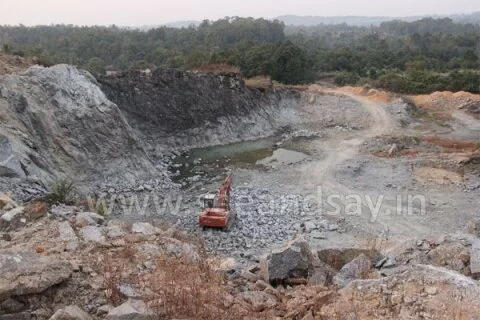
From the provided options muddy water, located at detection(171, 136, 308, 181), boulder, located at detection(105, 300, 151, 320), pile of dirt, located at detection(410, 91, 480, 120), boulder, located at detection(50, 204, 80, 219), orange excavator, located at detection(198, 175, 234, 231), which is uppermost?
boulder, located at detection(105, 300, 151, 320)

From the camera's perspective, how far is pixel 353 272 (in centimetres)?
720

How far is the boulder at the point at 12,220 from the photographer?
891 cm

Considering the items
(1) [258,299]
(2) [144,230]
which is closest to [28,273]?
(1) [258,299]

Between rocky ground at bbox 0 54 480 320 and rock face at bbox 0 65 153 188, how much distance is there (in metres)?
0.07

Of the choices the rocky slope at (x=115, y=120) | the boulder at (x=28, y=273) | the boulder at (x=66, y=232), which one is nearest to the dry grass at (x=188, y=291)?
the boulder at (x=28, y=273)

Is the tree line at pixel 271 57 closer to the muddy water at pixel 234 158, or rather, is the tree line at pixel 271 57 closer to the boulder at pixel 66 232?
the muddy water at pixel 234 158

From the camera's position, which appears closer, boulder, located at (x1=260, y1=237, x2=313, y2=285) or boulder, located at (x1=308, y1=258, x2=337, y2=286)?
Answer: boulder, located at (x1=308, y1=258, x2=337, y2=286)

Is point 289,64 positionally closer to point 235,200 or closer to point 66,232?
point 235,200

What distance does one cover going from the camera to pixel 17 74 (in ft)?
70.7

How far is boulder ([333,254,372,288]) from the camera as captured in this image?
693cm

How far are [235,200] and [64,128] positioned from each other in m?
8.67

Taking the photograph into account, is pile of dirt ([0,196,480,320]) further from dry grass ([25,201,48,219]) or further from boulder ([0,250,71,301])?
dry grass ([25,201,48,219])

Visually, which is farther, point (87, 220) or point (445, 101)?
point (445, 101)

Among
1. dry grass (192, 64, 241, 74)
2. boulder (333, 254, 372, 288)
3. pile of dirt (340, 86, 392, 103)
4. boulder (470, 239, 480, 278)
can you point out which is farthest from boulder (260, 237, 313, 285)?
pile of dirt (340, 86, 392, 103)
